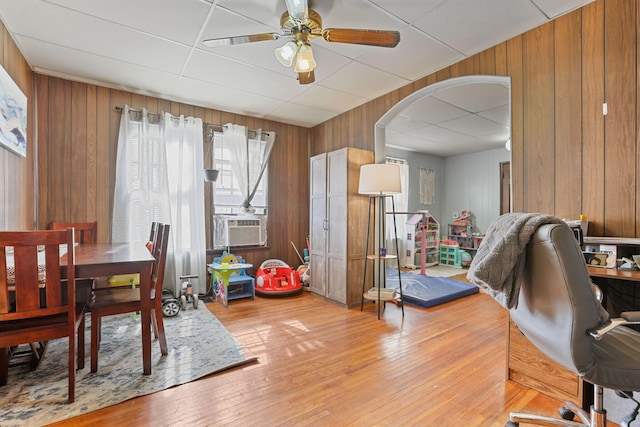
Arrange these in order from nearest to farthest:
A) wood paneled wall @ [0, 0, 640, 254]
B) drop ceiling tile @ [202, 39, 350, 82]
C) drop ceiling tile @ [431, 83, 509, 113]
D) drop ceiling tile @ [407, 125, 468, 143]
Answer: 1. wood paneled wall @ [0, 0, 640, 254]
2. drop ceiling tile @ [202, 39, 350, 82]
3. drop ceiling tile @ [431, 83, 509, 113]
4. drop ceiling tile @ [407, 125, 468, 143]

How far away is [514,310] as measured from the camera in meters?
1.41

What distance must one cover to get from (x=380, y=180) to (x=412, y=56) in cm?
122

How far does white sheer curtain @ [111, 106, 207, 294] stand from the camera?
3.59 metres

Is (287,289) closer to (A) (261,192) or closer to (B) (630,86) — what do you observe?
(A) (261,192)

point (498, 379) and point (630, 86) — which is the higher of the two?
point (630, 86)

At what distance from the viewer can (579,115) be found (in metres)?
2.09

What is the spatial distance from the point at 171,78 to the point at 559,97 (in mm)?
3646

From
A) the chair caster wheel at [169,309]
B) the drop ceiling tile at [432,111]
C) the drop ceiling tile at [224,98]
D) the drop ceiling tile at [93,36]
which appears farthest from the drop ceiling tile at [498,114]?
the chair caster wheel at [169,309]

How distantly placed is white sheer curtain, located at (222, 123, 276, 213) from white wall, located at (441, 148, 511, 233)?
4.65 meters

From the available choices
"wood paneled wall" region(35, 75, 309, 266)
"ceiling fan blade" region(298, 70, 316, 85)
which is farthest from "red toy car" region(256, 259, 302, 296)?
"ceiling fan blade" region(298, 70, 316, 85)

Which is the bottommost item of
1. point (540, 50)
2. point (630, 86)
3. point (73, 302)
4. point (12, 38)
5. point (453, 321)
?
point (453, 321)

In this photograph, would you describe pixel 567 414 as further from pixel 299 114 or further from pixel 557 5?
pixel 299 114

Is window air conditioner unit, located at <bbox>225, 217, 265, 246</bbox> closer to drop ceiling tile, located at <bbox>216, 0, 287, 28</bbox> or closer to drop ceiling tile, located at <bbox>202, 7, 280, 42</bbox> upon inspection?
drop ceiling tile, located at <bbox>202, 7, 280, 42</bbox>

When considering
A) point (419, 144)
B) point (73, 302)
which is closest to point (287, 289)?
point (73, 302)
